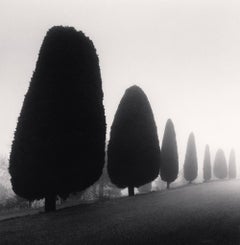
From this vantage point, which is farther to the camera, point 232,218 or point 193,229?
point 232,218

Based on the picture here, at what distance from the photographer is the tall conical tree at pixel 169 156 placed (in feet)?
125

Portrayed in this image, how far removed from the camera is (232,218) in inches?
503

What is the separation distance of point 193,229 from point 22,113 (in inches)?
403

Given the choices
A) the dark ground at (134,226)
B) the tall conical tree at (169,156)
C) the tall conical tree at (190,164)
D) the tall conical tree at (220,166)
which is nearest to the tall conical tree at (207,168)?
the tall conical tree at (220,166)

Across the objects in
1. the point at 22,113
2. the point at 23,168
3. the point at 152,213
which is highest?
the point at 22,113

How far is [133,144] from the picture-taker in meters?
25.7

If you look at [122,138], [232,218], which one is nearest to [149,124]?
[122,138]

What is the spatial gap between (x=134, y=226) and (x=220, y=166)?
61418mm

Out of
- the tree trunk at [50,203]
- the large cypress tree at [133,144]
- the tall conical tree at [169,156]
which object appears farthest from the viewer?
the tall conical tree at [169,156]

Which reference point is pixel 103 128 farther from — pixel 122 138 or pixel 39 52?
pixel 122 138

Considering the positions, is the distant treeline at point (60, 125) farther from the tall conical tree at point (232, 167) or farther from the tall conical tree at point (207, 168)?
the tall conical tree at point (232, 167)

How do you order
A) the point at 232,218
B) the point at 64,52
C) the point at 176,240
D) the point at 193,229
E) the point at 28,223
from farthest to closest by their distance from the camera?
1. the point at 64,52
2. the point at 28,223
3. the point at 232,218
4. the point at 193,229
5. the point at 176,240

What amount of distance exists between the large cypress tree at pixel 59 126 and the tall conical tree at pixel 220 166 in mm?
55933

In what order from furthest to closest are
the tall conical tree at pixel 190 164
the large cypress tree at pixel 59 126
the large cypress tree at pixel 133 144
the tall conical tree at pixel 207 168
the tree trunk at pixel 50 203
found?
the tall conical tree at pixel 207 168 < the tall conical tree at pixel 190 164 < the large cypress tree at pixel 133 144 < the tree trunk at pixel 50 203 < the large cypress tree at pixel 59 126
